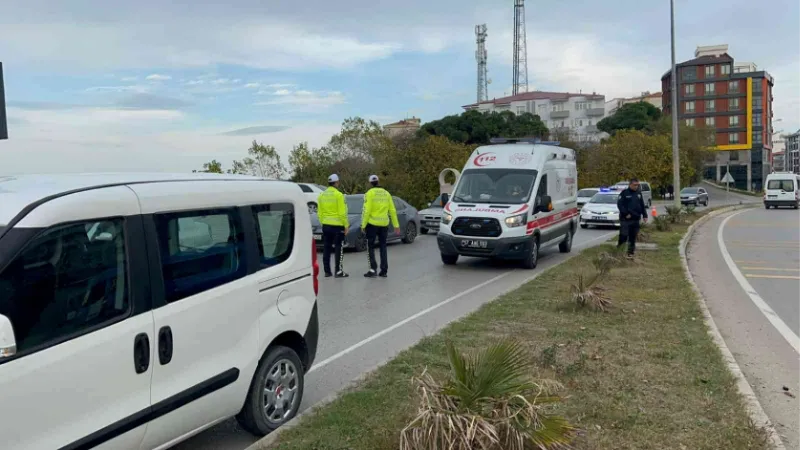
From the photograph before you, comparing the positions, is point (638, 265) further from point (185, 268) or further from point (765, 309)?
point (185, 268)

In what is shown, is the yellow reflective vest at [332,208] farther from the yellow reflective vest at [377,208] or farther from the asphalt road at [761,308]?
the asphalt road at [761,308]

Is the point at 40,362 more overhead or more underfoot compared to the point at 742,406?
more overhead

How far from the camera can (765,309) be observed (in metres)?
10.3

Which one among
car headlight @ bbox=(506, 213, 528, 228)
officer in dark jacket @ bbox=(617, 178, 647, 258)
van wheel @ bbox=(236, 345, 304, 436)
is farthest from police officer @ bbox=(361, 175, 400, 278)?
van wheel @ bbox=(236, 345, 304, 436)

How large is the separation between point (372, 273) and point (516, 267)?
326 cm

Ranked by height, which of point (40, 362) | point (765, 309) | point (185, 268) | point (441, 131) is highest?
point (441, 131)

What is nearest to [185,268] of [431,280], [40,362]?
[40,362]

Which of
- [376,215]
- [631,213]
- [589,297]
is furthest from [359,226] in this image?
[589,297]

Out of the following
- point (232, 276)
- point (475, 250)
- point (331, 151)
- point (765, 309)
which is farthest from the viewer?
point (331, 151)

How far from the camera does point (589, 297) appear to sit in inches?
349

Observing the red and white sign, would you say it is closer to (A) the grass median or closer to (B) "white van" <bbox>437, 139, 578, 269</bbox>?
(B) "white van" <bbox>437, 139, 578, 269</bbox>

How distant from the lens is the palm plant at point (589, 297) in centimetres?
884

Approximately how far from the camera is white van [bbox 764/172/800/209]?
150 feet

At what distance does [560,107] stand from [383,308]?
394 feet
